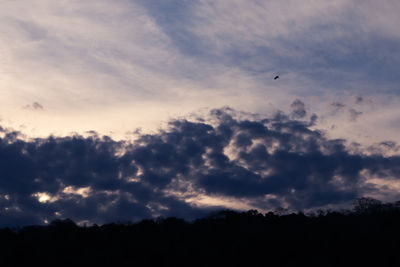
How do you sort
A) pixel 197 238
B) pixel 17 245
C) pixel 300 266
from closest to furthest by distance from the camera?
pixel 300 266 < pixel 17 245 < pixel 197 238

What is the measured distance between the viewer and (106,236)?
4326 inches

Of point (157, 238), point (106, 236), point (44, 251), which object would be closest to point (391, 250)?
point (157, 238)

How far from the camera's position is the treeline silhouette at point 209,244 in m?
93.2

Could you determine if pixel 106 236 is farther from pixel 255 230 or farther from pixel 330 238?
pixel 330 238

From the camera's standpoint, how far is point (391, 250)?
9506 cm

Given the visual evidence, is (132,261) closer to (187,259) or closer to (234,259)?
(187,259)

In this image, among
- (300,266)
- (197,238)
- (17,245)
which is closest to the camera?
(300,266)

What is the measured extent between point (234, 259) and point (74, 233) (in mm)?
39864

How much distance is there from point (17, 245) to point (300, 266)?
192 ft

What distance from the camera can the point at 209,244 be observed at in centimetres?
10412

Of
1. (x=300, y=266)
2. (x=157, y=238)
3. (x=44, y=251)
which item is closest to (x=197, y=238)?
(x=157, y=238)

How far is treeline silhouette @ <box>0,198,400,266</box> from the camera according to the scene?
93.2 meters

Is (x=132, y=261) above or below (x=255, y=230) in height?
below

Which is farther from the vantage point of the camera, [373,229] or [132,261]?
[373,229]
